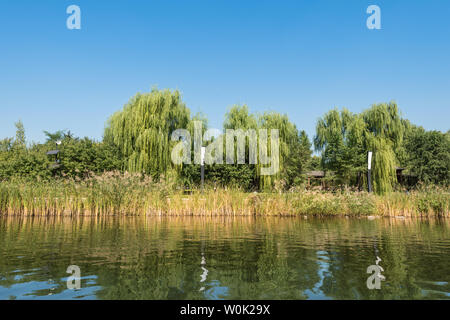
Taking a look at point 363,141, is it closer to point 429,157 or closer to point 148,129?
point 429,157

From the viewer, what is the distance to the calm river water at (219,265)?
3.70 meters

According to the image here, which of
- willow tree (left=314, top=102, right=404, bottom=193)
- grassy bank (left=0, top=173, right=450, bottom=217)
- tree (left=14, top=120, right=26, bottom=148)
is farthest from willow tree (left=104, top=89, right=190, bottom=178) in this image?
tree (left=14, top=120, right=26, bottom=148)

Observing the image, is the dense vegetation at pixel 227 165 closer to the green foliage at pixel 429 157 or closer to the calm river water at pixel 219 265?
the green foliage at pixel 429 157

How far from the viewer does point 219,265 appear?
502 centimetres

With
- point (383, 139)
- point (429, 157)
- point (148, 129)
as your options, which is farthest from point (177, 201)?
point (429, 157)

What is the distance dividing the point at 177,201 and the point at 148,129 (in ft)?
28.4

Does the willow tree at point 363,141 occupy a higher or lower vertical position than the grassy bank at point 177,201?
higher

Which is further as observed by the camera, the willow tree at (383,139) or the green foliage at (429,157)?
the green foliage at (429,157)

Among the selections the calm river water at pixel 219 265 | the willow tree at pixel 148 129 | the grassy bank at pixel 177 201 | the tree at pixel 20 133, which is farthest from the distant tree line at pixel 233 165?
the tree at pixel 20 133

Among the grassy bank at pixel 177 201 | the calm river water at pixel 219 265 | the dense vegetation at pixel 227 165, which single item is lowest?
the calm river water at pixel 219 265

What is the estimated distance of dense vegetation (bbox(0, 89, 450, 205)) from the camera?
70.1ft

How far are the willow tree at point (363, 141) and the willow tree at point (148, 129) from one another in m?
15.5
